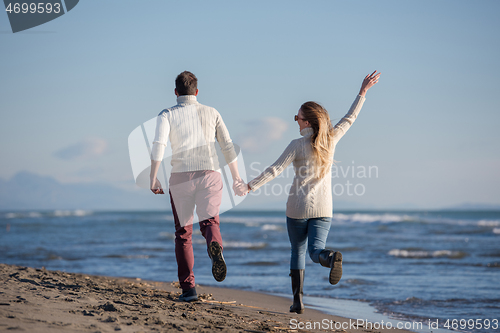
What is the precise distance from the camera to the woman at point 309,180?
10.9 ft

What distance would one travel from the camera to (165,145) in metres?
3.47

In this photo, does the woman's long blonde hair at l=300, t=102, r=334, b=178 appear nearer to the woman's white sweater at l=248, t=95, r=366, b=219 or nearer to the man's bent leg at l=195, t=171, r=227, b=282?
the woman's white sweater at l=248, t=95, r=366, b=219

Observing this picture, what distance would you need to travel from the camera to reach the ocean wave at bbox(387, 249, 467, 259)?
10865mm

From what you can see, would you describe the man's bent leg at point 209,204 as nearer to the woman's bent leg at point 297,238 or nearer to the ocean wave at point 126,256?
the woman's bent leg at point 297,238

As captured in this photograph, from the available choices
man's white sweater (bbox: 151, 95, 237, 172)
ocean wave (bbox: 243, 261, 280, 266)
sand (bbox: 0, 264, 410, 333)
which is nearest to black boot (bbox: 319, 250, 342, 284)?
sand (bbox: 0, 264, 410, 333)

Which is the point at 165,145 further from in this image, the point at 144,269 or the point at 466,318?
the point at 144,269

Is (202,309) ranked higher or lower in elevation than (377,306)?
higher

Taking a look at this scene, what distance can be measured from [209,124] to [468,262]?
8847mm

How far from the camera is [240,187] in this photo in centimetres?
349

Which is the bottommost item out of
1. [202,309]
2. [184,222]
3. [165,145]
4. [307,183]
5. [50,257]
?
[50,257]

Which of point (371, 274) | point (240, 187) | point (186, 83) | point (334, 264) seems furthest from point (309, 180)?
point (371, 274)

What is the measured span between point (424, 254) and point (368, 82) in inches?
353

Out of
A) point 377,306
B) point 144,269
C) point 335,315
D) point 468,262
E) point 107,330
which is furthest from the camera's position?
point 468,262

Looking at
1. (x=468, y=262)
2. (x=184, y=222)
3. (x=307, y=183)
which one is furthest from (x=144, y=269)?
(x=468, y=262)
